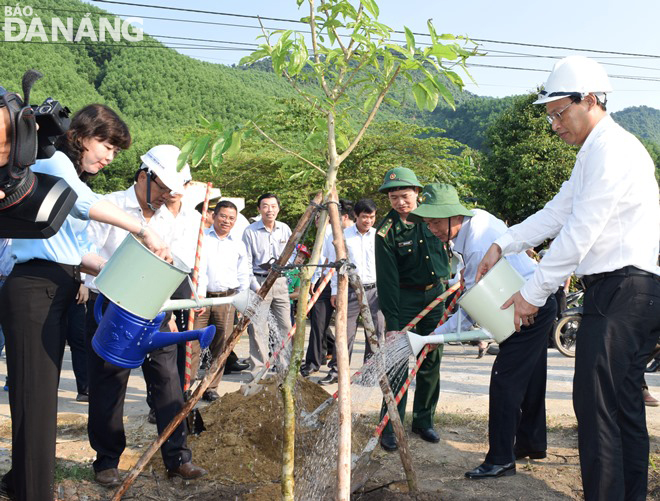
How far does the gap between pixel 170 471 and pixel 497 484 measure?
184cm

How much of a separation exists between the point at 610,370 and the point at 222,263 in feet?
13.5

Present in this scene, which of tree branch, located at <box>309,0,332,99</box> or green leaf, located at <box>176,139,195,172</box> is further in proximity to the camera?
tree branch, located at <box>309,0,332,99</box>

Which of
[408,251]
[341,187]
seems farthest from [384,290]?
[341,187]

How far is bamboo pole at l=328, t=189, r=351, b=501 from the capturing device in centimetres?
243

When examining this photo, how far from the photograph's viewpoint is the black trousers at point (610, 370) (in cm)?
260

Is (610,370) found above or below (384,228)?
below

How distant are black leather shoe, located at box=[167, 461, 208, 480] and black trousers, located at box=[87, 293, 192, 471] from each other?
79 mm

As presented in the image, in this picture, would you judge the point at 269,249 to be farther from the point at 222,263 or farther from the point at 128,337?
the point at 128,337

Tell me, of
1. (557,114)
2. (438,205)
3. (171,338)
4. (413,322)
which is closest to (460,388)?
(413,322)

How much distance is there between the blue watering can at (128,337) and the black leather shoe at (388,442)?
5.52 ft

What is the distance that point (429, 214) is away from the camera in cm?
387

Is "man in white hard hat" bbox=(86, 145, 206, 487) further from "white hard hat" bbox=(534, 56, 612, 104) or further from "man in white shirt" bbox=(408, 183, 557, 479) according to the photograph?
"white hard hat" bbox=(534, 56, 612, 104)

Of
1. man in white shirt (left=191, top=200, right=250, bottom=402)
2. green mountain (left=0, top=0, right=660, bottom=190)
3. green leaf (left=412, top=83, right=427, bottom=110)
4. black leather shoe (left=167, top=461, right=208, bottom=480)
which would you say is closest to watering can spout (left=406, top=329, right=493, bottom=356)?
green leaf (left=412, top=83, right=427, bottom=110)

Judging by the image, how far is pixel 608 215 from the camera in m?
2.56
